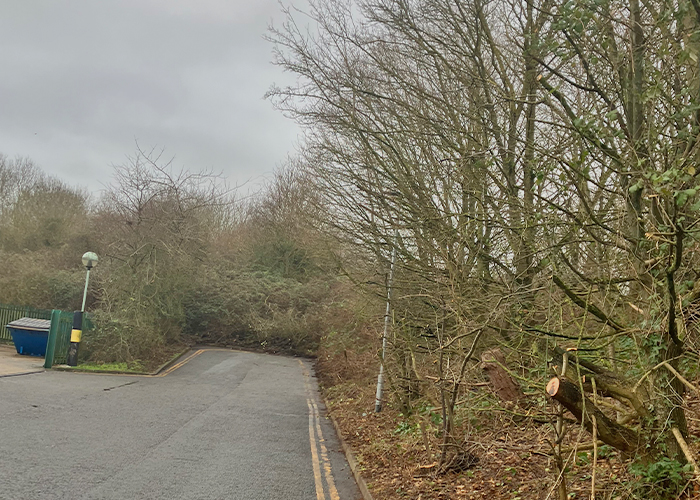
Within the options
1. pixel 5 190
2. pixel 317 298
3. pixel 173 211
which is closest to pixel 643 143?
pixel 173 211

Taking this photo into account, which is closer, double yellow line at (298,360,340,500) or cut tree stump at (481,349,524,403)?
double yellow line at (298,360,340,500)

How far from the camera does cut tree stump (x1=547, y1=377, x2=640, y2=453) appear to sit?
394cm

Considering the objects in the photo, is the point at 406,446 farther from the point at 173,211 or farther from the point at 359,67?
the point at 173,211

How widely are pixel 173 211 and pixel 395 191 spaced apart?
46.7 feet

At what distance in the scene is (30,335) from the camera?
1864 cm

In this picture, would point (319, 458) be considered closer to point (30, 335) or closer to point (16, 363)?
point (16, 363)

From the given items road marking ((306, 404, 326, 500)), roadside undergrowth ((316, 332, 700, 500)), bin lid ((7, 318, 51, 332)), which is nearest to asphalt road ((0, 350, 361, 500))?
road marking ((306, 404, 326, 500))

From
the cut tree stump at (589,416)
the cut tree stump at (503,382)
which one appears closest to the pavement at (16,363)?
the cut tree stump at (503,382)

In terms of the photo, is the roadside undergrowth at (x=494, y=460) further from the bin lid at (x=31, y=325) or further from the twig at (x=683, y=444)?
the bin lid at (x=31, y=325)

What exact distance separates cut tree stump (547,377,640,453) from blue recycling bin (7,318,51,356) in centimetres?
1862

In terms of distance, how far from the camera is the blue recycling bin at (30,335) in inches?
727

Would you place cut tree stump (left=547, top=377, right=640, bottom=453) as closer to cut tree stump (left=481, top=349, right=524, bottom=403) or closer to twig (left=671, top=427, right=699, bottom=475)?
twig (left=671, top=427, right=699, bottom=475)

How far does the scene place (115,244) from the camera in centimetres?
2048

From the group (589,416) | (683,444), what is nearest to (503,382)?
(589,416)
